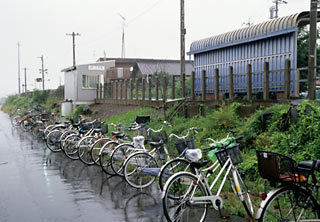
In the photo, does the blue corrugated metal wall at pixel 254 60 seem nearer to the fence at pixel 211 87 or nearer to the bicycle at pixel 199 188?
the fence at pixel 211 87

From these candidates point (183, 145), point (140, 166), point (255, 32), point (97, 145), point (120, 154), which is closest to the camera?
point (183, 145)

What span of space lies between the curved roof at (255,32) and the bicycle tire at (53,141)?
750 centimetres

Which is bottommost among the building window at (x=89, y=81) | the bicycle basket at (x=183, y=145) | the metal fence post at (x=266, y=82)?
the bicycle basket at (x=183, y=145)

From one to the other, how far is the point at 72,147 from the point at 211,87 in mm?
6720

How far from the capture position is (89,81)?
3061 centimetres

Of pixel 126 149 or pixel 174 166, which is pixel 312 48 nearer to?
pixel 126 149

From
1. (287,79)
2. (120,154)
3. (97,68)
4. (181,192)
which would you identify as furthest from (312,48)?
(97,68)

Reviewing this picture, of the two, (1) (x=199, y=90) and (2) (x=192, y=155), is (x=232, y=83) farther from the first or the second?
(2) (x=192, y=155)

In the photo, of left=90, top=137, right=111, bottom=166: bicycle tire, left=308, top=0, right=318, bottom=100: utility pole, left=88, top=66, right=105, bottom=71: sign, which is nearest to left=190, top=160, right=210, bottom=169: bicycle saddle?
left=90, top=137, right=111, bottom=166: bicycle tire

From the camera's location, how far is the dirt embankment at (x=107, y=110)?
2340cm

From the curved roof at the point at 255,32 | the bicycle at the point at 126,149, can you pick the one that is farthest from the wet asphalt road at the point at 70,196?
the curved roof at the point at 255,32

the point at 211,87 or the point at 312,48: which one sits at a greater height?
the point at 312,48

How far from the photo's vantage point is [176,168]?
6.46 meters

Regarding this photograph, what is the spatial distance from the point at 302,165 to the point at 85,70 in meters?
27.1
